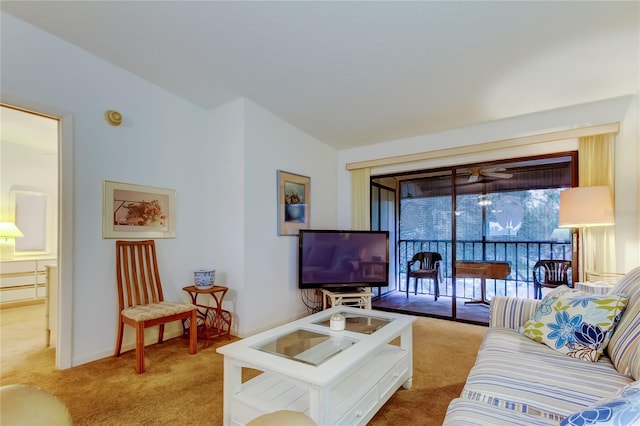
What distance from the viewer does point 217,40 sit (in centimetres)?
221

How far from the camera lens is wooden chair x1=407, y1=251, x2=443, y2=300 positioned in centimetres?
422

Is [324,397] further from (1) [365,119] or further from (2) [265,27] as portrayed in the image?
(1) [365,119]

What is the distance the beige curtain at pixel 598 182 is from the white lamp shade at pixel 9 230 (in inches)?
285

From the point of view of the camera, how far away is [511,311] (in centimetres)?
214

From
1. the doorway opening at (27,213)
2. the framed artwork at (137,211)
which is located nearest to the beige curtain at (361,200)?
the framed artwork at (137,211)

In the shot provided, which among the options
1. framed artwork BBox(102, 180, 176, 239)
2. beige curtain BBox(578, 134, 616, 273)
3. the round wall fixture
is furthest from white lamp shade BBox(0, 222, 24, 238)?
beige curtain BBox(578, 134, 616, 273)

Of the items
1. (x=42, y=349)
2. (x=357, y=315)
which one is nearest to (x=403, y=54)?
(x=357, y=315)

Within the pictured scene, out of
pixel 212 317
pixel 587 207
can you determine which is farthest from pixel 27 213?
pixel 587 207

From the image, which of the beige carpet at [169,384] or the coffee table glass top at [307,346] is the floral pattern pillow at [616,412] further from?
the beige carpet at [169,384]

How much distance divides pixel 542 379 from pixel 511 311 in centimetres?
86

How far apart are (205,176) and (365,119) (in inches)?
76.3

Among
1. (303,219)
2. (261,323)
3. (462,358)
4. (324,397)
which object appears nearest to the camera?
(324,397)

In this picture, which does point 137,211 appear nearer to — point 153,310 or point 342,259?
point 153,310

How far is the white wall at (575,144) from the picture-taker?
113 inches
